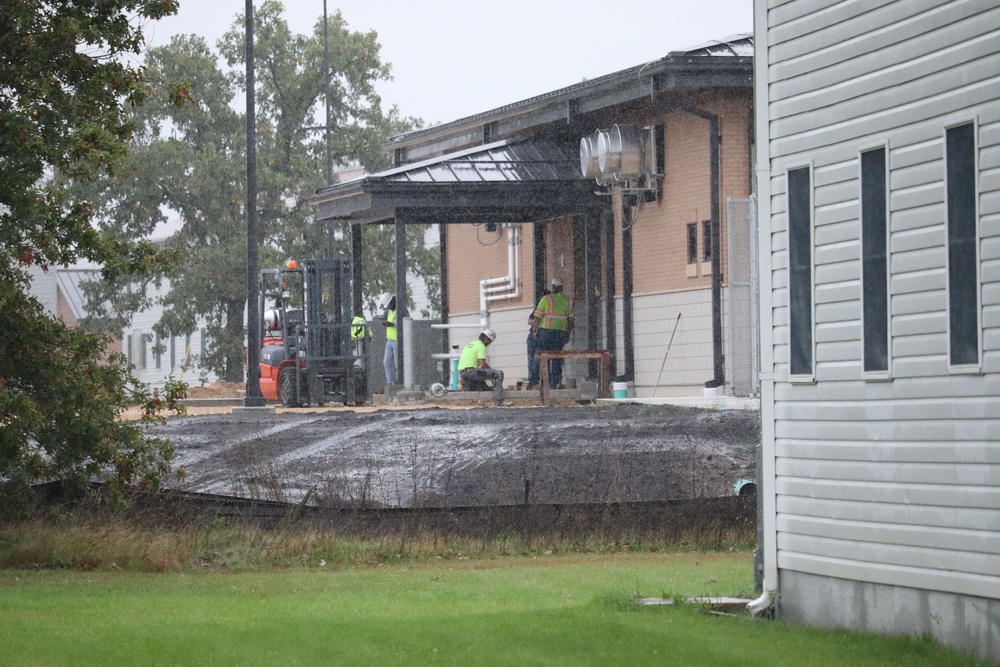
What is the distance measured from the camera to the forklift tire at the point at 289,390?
102 ft

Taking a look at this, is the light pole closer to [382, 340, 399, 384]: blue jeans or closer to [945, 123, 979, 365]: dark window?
[382, 340, 399, 384]: blue jeans

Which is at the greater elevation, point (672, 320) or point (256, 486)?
point (672, 320)

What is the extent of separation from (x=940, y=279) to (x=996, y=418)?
88 centimetres

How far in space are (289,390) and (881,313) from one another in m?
23.0

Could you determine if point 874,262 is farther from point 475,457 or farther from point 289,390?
point 289,390

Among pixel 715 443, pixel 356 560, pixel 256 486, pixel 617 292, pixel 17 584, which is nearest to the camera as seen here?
pixel 17 584

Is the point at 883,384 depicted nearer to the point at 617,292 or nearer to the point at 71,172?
the point at 71,172

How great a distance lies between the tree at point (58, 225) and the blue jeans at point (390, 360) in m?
17.8

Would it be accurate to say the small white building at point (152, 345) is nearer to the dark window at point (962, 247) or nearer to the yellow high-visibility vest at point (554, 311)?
the yellow high-visibility vest at point (554, 311)

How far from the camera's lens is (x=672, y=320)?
27594 millimetres

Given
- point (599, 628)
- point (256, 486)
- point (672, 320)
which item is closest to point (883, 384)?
point (599, 628)

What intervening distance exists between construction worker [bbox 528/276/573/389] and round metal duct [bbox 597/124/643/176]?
2899 mm

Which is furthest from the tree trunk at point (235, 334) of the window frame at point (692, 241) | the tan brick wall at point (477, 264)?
the window frame at point (692, 241)

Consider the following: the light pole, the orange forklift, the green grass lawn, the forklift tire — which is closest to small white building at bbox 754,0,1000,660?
the green grass lawn
